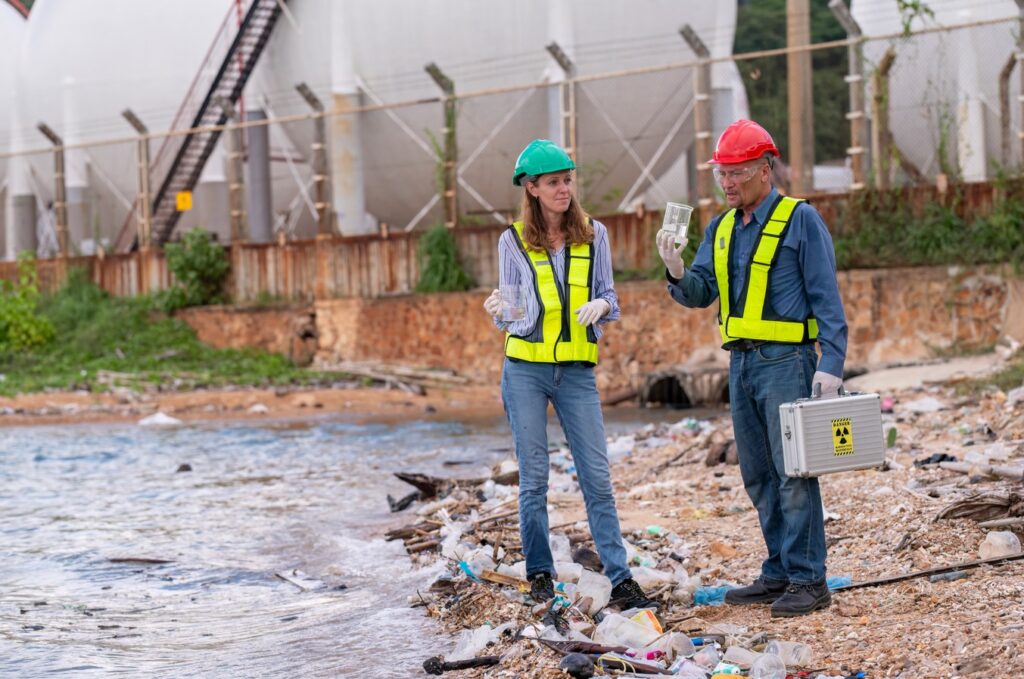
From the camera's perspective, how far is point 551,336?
534 cm

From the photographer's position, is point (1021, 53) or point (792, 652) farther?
point (1021, 53)

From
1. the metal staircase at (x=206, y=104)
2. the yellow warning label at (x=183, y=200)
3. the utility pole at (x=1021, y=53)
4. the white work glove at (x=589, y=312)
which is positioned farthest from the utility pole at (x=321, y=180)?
the white work glove at (x=589, y=312)

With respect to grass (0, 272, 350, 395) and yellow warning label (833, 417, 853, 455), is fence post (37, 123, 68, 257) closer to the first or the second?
grass (0, 272, 350, 395)

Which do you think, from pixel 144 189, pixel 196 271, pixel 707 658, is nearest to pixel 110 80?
pixel 144 189

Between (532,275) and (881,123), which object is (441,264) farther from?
(532,275)

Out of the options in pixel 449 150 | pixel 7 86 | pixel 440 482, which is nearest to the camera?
pixel 440 482

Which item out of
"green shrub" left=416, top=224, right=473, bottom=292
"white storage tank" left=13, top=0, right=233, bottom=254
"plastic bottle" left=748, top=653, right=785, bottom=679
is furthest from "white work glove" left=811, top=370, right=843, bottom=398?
"white storage tank" left=13, top=0, right=233, bottom=254

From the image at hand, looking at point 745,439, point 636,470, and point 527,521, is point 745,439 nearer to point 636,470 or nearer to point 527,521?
point 527,521

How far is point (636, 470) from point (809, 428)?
4.94m

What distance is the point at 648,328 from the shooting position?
57.4 ft

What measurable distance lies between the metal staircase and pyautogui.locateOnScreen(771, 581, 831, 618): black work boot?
1908 cm

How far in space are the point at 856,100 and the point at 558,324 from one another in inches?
474

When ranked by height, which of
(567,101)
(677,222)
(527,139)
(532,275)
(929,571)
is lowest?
(929,571)

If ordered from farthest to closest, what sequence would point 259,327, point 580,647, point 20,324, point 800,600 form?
1. point 20,324
2. point 259,327
3. point 800,600
4. point 580,647
